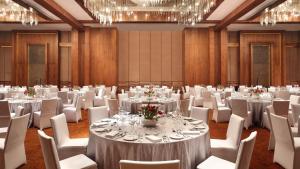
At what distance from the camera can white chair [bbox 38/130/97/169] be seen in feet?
8.65

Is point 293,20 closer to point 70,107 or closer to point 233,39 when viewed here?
point 233,39

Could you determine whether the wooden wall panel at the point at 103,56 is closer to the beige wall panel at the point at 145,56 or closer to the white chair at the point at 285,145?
the beige wall panel at the point at 145,56

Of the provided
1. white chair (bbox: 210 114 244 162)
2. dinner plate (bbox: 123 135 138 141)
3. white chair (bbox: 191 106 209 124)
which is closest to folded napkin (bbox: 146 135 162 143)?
dinner plate (bbox: 123 135 138 141)

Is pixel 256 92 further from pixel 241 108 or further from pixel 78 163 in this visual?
pixel 78 163

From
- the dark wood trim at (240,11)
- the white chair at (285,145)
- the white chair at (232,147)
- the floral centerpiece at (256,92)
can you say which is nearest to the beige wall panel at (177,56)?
the dark wood trim at (240,11)

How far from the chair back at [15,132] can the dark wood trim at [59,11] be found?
5.81m

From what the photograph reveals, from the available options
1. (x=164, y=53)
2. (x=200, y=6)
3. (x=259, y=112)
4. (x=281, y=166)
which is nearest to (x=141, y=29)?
(x=164, y=53)

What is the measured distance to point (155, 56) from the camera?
51.6ft

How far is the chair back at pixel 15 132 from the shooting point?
3.69 meters

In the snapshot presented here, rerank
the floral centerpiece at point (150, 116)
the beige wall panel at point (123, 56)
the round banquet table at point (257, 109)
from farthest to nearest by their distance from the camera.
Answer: the beige wall panel at point (123, 56), the round banquet table at point (257, 109), the floral centerpiece at point (150, 116)

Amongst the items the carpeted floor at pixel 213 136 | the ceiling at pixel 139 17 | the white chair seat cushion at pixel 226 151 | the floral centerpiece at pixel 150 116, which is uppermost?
the ceiling at pixel 139 17

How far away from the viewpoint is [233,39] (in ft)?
50.0

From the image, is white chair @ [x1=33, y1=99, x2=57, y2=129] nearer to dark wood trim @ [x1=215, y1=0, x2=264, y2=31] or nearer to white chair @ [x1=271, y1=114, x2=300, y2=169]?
white chair @ [x1=271, y1=114, x2=300, y2=169]

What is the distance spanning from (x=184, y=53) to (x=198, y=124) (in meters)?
11.4
